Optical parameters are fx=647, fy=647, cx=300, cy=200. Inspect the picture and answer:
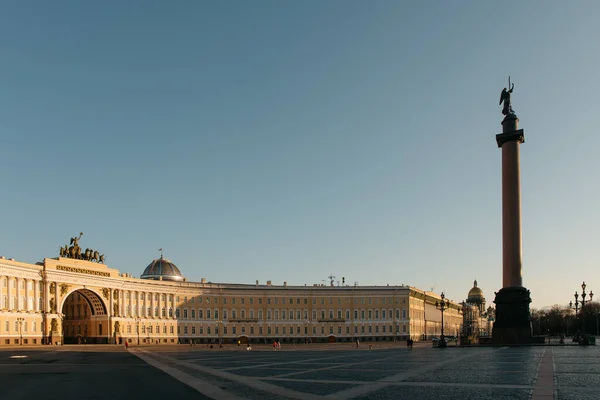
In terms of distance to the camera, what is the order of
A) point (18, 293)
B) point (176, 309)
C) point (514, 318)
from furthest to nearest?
point (176, 309)
point (18, 293)
point (514, 318)

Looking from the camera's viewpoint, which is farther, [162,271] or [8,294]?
[162,271]

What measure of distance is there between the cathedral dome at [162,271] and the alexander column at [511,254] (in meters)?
94.8

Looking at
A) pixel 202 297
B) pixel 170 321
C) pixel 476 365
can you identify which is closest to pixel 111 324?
pixel 170 321

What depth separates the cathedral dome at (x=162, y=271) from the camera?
5699 inches

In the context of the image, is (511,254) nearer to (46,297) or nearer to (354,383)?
(354,383)

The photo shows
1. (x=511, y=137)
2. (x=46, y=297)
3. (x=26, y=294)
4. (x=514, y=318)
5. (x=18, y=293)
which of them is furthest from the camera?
(x=46, y=297)

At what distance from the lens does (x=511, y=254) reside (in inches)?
2469

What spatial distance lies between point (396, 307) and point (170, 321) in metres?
53.5

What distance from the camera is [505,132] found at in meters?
65.6

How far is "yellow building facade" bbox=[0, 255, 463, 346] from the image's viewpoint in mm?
101000

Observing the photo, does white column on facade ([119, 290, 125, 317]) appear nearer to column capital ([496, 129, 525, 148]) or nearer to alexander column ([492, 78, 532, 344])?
alexander column ([492, 78, 532, 344])

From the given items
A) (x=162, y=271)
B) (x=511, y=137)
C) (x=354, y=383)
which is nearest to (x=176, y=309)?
(x=162, y=271)

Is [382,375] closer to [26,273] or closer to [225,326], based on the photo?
[26,273]

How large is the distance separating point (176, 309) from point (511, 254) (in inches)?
3393
